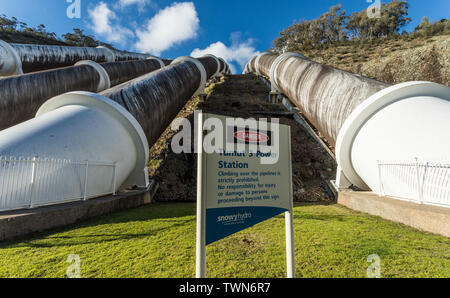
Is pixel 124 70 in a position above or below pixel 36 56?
below

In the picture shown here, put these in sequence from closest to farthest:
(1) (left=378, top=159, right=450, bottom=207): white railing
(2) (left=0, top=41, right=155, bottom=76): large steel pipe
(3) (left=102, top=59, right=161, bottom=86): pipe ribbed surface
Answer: (1) (left=378, top=159, right=450, bottom=207): white railing
(2) (left=0, top=41, right=155, bottom=76): large steel pipe
(3) (left=102, top=59, right=161, bottom=86): pipe ribbed surface

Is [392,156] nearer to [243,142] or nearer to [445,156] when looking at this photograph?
[445,156]

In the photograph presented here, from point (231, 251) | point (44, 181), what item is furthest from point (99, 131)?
point (231, 251)

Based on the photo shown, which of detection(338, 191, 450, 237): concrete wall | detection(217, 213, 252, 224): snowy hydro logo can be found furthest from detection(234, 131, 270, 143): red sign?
detection(338, 191, 450, 237): concrete wall

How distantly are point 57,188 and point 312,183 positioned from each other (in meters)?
7.44

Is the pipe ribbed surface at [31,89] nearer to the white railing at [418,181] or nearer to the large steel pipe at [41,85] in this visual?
the large steel pipe at [41,85]

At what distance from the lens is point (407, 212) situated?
420 cm

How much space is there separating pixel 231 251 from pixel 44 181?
3756 mm

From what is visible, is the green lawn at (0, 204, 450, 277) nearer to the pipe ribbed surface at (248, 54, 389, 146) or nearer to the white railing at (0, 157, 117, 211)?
the white railing at (0, 157, 117, 211)

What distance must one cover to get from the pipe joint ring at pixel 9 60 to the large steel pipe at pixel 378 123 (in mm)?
17295

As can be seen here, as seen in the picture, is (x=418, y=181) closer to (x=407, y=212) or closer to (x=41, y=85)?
(x=407, y=212)

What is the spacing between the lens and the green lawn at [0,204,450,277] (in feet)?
8.93

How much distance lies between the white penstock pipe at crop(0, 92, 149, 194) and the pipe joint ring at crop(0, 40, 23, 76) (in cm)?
1111
